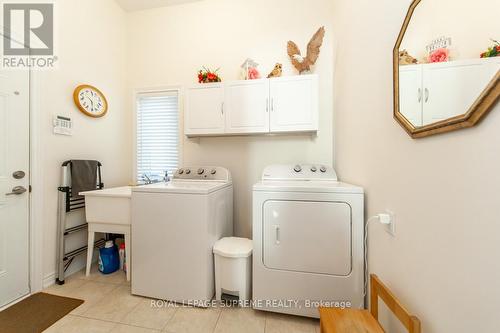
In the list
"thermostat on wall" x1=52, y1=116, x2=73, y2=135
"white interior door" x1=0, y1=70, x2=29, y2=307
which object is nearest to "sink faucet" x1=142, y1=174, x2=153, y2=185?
"thermostat on wall" x1=52, y1=116, x2=73, y2=135

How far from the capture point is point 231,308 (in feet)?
5.47

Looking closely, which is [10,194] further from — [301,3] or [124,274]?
[301,3]

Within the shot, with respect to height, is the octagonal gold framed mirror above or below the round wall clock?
below

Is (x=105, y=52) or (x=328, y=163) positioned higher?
(x=105, y=52)

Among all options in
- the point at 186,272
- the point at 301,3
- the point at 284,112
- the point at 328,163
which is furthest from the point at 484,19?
the point at 301,3

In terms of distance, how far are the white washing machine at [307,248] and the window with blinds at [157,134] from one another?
165cm

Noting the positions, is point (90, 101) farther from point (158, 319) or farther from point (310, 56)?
point (310, 56)

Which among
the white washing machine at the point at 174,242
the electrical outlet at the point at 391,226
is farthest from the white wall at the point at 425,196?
the white washing machine at the point at 174,242

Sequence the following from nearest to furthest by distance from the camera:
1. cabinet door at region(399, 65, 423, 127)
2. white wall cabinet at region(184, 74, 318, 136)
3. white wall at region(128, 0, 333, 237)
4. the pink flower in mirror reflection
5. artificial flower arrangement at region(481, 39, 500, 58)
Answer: artificial flower arrangement at region(481, 39, 500, 58) < the pink flower in mirror reflection < cabinet door at region(399, 65, 423, 127) < white wall cabinet at region(184, 74, 318, 136) < white wall at region(128, 0, 333, 237)

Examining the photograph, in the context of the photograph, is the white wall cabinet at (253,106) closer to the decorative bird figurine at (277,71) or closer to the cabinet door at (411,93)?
the decorative bird figurine at (277,71)

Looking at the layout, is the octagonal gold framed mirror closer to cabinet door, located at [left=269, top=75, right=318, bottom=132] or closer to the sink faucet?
cabinet door, located at [left=269, top=75, right=318, bottom=132]

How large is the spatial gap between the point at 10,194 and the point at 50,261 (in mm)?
729

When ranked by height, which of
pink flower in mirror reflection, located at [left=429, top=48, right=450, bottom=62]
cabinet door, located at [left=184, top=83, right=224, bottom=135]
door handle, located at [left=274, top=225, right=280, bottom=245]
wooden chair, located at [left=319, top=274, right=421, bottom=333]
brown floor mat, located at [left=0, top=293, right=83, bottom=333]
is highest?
cabinet door, located at [left=184, top=83, right=224, bottom=135]

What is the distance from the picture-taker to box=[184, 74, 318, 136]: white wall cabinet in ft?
6.52
